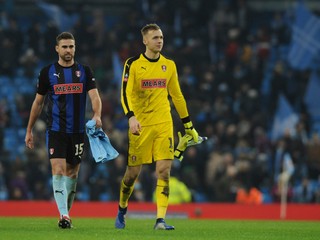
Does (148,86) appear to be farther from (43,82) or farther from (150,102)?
(43,82)

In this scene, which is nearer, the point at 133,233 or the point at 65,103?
the point at 133,233

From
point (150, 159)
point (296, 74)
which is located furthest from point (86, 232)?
point (296, 74)

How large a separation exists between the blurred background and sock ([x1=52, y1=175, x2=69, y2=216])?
1137 cm

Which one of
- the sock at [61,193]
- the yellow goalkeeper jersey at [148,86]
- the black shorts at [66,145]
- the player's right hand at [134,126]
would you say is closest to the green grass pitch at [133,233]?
the sock at [61,193]

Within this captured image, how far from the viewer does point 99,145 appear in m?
13.2

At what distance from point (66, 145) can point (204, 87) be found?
15897mm

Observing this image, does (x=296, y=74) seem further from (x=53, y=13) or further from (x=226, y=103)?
(x=53, y=13)

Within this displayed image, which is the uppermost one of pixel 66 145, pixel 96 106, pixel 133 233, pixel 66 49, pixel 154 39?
pixel 154 39

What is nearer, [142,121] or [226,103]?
[142,121]

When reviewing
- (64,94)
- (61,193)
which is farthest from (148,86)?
(61,193)

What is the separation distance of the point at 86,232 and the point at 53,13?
20.1 m

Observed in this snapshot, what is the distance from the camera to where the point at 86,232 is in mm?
12688

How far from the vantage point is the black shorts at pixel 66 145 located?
42.8 ft

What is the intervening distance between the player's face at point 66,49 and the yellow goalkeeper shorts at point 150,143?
1.27 m
